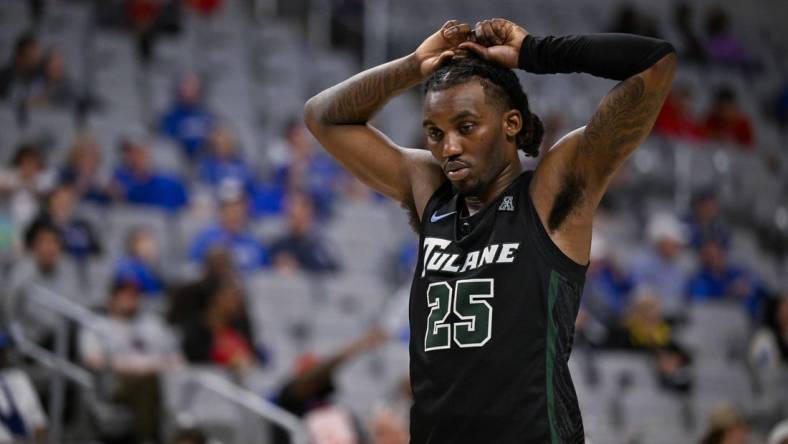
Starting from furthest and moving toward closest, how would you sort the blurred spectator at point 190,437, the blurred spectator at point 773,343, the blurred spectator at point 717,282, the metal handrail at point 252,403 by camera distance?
the blurred spectator at point 717,282 → the blurred spectator at point 773,343 → the metal handrail at point 252,403 → the blurred spectator at point 190,437

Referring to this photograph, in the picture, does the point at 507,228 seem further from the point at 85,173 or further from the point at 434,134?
the point at 85,173

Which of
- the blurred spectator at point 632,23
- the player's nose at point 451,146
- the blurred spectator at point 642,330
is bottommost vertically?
the blurred spectator at point 642,330

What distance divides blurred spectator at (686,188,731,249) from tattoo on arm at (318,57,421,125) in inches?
359

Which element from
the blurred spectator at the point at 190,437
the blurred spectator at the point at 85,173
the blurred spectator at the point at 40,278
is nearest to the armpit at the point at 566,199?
the blurred spectator at the point at 190,437

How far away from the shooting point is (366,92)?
3756 millimetres

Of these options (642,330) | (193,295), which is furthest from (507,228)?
(642,330)

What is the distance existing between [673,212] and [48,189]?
671cm

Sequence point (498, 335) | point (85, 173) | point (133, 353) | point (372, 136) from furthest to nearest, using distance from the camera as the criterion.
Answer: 1. point (85, 173)
2. point (133, 353)
3. point (372, 136)
4. point (498, 335)

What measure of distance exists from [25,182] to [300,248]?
89.4 inches

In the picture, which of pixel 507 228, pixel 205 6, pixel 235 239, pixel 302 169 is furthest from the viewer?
pixel 205 6

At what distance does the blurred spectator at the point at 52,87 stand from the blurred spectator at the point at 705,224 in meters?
6.14

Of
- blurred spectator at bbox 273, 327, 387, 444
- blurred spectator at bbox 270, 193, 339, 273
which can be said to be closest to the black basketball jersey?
blurred spectator at bbox 273, 327, 387, 444

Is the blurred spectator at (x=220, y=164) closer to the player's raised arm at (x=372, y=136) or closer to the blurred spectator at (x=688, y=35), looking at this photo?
the blurred spectator at (x=688, y=35)

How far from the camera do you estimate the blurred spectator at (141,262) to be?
894 centimetres
